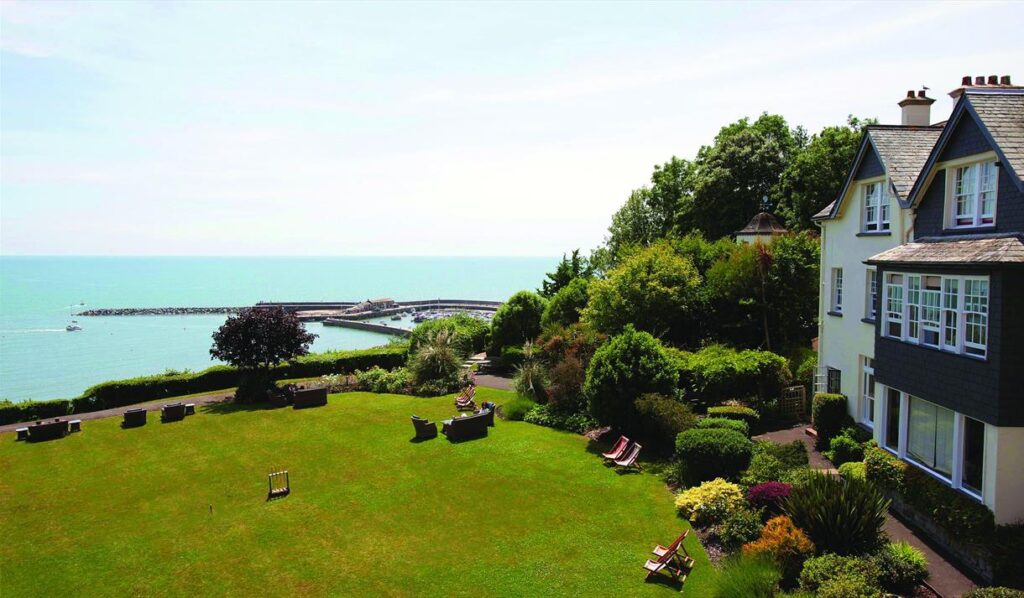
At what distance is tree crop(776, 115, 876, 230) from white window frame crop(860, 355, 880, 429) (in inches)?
919

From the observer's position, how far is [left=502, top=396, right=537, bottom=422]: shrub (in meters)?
26.1

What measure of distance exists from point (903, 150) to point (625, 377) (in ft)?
37.5

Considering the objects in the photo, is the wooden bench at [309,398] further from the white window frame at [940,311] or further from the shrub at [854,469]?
the white window frame at [940,311]

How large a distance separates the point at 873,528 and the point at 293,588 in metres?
12.6

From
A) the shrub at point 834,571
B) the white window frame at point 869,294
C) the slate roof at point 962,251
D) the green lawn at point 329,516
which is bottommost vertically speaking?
the green lawn at point 329,516

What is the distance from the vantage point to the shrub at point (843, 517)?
1268 cm

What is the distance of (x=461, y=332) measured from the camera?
39906 mm

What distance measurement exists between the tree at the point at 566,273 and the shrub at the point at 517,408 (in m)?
19.5

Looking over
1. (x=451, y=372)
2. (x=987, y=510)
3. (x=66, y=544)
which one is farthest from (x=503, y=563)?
(x=451, y=372)

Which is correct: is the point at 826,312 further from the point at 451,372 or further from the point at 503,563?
the point at 451,372

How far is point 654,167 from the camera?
5912 cm

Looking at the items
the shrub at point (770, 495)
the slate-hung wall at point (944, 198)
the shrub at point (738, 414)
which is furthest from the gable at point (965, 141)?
the shrub at point (738, 414)

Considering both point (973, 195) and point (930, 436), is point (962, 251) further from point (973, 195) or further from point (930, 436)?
point (930, 436)

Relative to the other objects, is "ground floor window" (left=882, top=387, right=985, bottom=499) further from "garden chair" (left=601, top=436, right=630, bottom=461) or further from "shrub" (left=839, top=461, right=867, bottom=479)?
"garden chair" (left=601, top=436, right=630, bottom=461)
